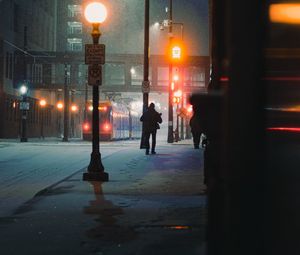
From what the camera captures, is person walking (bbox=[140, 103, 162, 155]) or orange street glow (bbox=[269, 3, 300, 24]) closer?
orange street glow (bbox=[269, 3, 300, 24])

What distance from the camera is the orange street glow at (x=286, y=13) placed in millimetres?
2607

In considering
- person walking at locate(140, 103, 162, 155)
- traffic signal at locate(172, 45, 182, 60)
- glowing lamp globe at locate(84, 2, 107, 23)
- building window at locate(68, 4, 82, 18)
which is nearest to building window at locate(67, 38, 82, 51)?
building window at locate(68, 4, 82, 18)

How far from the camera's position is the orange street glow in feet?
8.55

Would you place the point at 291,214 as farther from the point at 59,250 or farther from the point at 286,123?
the point at 59,250

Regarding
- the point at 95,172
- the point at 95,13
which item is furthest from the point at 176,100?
the point at 95,172

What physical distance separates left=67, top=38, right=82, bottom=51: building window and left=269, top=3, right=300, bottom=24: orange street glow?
10166 cm

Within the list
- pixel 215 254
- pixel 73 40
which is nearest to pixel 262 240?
pixel 215 254

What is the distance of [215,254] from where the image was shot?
285 centimetres

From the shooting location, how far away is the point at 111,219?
799cm

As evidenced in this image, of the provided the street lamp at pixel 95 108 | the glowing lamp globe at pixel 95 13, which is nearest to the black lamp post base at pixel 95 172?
the street lamp at pixel 95 108

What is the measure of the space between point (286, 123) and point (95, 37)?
10806 mm

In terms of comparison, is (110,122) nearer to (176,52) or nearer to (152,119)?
(176,52)

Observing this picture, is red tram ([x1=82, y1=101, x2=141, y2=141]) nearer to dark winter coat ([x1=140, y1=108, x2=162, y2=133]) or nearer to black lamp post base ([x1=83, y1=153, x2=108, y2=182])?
dark winter coat ([x1=140, y1=108, x2=162, y2=133])

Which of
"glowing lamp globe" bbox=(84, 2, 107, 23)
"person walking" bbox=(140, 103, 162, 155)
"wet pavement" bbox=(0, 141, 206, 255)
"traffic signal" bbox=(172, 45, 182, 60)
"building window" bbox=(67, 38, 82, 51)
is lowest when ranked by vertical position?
"wet pavement" bbox=(0, 141, 206, 255)
